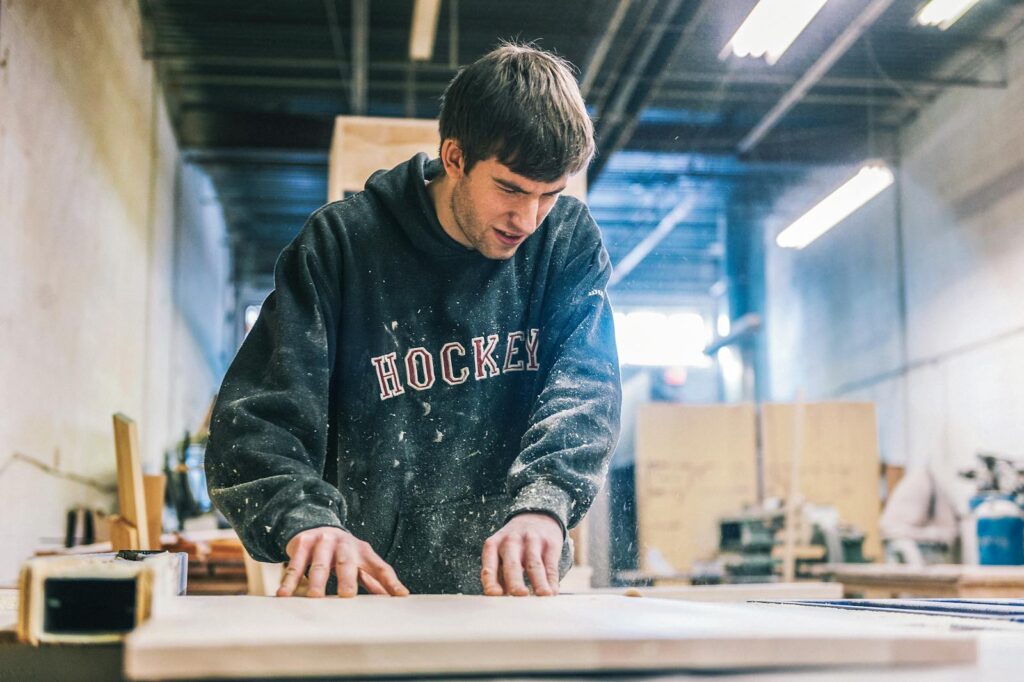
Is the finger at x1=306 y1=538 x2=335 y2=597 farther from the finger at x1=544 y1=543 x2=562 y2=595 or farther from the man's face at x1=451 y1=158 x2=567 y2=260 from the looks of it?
the man's face at x1=451 y1=158 x2=567 y2=260

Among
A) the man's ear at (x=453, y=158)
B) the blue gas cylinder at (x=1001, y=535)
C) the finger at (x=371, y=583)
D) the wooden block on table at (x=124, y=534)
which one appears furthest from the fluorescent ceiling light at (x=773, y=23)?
the finger at (x=371, y=583)

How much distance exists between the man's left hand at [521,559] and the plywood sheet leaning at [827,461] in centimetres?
683

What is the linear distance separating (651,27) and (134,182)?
3.32 metres

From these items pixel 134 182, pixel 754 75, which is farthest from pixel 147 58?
pixel 754 75

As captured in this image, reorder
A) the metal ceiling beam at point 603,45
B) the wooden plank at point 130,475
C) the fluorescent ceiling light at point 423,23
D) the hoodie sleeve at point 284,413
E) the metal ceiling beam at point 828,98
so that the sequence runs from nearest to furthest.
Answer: the hoodie sleeve at point 284,413, the wooden plank at point 130,475, the fluorescent ceiling light at point 423,23, the metal ceiling beam at point 603,45, the metal ceiling beam at point 828,98

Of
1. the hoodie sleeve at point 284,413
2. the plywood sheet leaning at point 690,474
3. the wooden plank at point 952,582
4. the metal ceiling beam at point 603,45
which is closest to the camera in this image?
the hoodie sleeve at point 284,413

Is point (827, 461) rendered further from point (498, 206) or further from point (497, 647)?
point (497, 647)

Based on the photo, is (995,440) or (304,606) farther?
(995,440)

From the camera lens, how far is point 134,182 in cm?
633

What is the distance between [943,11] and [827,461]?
441cm

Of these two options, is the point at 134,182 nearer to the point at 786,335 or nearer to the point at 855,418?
the point at 855,418

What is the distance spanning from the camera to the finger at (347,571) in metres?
1.05

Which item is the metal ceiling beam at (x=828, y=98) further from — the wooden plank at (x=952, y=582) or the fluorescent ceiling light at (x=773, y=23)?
the wooden plank at (x=952, y=582)

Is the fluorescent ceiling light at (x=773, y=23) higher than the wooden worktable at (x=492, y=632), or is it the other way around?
the fluorescent ceiling light at (x=773, y=23)
